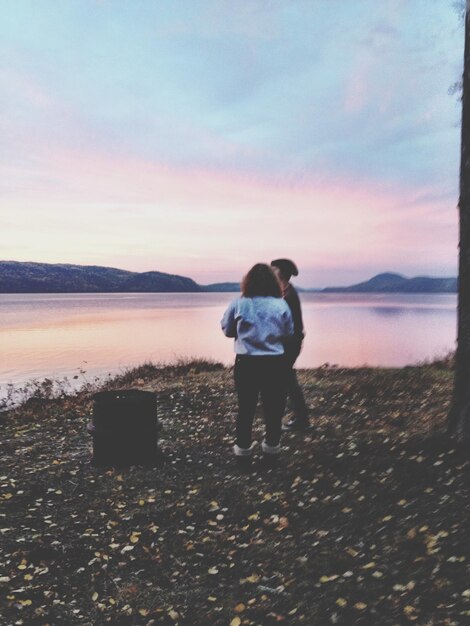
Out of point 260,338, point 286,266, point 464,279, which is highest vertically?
point 286,266

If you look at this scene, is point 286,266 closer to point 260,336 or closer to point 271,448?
point 260,336

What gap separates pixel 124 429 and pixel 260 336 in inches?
136

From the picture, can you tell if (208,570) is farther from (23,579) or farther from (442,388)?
(442,388)

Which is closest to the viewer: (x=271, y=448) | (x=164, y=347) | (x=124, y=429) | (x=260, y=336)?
(x=260, y=336)

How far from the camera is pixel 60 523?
6.93m

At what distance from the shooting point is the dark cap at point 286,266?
8297 millimetres

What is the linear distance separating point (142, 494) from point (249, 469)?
1717mm

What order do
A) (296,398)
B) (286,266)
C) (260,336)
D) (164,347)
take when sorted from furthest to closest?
(164,347) → (296,398) → (286,266) → (260,336)

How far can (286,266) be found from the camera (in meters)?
8.31

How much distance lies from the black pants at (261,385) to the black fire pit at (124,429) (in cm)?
222

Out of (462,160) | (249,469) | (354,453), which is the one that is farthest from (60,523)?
(462,160)

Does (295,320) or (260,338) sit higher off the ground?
(295,320)

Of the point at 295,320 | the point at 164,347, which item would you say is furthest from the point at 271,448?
the point at 164,347

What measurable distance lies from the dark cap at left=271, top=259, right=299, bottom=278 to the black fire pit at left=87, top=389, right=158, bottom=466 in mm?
3158
